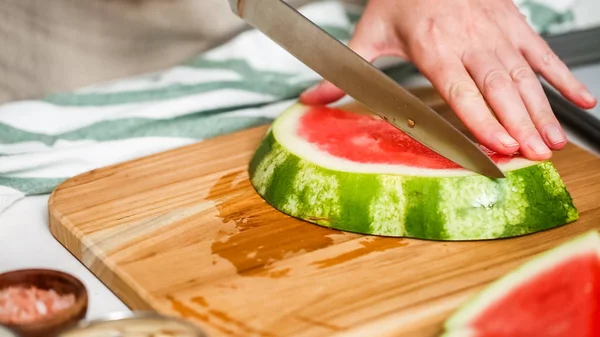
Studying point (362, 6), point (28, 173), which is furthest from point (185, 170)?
point (362, 6)

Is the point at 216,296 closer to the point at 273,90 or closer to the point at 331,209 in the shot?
the point at 331,209

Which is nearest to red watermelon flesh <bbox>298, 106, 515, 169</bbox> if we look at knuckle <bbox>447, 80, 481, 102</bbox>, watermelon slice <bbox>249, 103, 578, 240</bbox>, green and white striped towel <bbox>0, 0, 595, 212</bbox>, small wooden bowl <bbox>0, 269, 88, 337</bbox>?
watermelon slice <bbox>249, 103, 578, 240</bbox>

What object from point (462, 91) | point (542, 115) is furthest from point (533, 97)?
point (462, 91)

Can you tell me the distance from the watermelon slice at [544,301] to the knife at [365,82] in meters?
0.24

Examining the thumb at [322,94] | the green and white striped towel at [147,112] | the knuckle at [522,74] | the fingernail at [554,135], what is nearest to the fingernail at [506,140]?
the fingernail at [554,135]

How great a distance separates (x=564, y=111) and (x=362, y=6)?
0.89 meters

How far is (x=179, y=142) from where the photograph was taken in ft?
6.79

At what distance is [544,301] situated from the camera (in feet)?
4.42

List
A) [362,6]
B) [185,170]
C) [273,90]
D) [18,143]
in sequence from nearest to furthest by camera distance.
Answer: [185,170], [18,143], [273,90], [362,6]

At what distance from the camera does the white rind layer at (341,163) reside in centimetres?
161

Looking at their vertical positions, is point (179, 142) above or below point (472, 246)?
below

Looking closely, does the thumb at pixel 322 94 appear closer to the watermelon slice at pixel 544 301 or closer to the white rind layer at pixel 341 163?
the white rind layer at pixel 341 163

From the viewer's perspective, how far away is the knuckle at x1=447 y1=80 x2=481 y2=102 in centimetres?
177

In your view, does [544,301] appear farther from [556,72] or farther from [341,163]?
[556,72]
